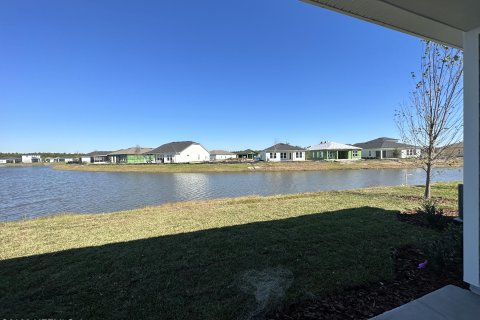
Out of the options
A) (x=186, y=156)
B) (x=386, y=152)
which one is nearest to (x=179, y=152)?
(x=186, y=156)

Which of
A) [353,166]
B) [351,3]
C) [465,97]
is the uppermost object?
[351,3]

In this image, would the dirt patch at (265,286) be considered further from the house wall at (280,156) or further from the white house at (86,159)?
the white house at (86,159)

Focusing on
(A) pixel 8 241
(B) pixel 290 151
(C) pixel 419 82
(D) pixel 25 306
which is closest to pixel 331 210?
(C) pixel 419 82

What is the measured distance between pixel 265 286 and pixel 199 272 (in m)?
1.01

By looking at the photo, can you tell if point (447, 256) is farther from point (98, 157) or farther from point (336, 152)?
point (98, 157)

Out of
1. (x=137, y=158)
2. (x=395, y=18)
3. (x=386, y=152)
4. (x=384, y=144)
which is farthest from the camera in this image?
(x=137, y=158)

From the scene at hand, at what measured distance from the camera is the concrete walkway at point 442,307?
2.38 m

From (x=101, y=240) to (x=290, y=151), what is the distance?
51.4 meters

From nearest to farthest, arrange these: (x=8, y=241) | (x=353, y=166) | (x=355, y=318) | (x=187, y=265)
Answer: (x=355, y=318) → (x=187, y=265) → (x=8, y=241) → (x=353, y=166)

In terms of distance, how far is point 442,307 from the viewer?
99.2 inches

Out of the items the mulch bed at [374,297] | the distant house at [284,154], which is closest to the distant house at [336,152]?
the distant house at [284,154]

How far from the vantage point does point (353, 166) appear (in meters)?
40.2

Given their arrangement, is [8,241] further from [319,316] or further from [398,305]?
[398,305]

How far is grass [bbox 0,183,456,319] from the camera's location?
2.84m
